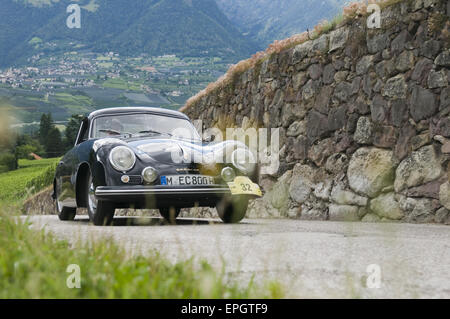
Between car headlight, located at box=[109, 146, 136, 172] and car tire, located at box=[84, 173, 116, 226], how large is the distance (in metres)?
0.41

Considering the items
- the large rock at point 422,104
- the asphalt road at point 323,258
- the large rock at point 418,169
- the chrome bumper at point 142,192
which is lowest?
the asphalt road at point 323,258

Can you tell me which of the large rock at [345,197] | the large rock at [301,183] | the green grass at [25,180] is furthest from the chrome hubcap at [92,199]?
the large rock at [301,183]

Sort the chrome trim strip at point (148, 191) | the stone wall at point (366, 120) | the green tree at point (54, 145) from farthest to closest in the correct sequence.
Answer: the green tree at point (54, 145), the stone wall at point (366, 120), the chrome trim strip at point (148, 191)

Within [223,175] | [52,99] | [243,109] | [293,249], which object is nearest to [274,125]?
[243,109]

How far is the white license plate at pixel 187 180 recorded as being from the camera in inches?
253

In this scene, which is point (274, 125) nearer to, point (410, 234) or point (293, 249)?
point (410, 234)

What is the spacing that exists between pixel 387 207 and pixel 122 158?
438 centimetres

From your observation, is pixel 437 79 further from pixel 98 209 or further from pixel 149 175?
pixel 98 209

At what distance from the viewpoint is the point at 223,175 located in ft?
22.2

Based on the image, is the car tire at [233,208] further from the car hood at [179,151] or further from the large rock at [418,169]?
the large rock at [418,169]

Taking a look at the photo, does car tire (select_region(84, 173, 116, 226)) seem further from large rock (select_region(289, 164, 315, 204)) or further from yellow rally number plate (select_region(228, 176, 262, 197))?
large rock (select_region(289, 164, 315, 204))

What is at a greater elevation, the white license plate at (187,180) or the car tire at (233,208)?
the white license plate at (187,180)

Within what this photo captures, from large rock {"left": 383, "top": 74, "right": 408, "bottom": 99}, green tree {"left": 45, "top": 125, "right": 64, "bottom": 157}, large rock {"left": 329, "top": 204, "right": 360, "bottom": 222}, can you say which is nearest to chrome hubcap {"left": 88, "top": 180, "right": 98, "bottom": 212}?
large rock {"left": 329, "top": 204, "right": 360, "bottom": 222}

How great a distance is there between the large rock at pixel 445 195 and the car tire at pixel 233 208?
2731 millimetres
